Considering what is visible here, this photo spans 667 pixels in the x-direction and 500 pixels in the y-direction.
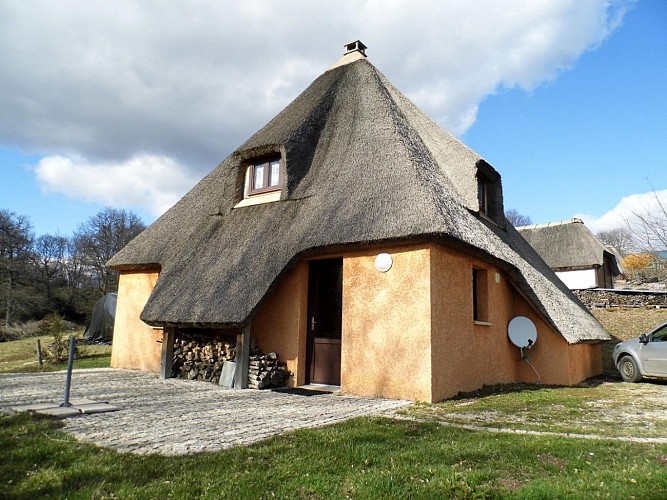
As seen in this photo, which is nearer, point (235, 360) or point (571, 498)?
point (571, 498)

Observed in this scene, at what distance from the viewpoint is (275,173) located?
11836 mm

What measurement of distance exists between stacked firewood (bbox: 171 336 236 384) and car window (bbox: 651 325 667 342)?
10.0m

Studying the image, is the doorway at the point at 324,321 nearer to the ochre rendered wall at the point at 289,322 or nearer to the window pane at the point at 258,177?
the ochre rendered wall at the point at 289,322

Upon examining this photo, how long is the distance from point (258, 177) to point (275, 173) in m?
0.57

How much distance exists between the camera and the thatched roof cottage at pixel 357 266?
843 centimetres

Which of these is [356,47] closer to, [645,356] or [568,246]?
[645,356]

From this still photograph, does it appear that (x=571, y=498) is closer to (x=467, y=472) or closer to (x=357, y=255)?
(x=467, y=472)

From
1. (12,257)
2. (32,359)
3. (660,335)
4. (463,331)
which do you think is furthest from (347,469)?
(12,257)

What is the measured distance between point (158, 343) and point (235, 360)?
13.2ft

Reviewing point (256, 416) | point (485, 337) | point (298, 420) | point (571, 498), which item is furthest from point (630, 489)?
point (485, 337)

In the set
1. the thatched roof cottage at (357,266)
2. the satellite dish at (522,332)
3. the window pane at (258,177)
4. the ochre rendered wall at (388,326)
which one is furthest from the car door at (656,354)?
the window pane at (258,177)

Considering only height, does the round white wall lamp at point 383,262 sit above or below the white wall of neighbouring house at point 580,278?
below

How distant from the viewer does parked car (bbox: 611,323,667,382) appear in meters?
11.1

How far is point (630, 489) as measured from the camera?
3.44 meters
